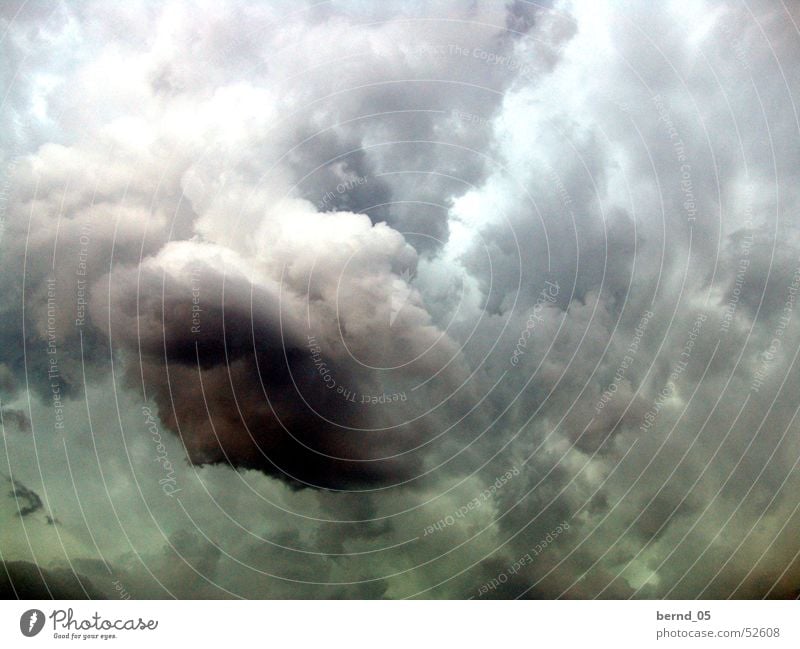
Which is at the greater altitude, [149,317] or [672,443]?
[149,317]

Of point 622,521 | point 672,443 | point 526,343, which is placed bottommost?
point 622,521

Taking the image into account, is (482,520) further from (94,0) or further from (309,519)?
(94,0)

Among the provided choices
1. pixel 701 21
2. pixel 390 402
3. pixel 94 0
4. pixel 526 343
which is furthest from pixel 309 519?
pixel 701 21
